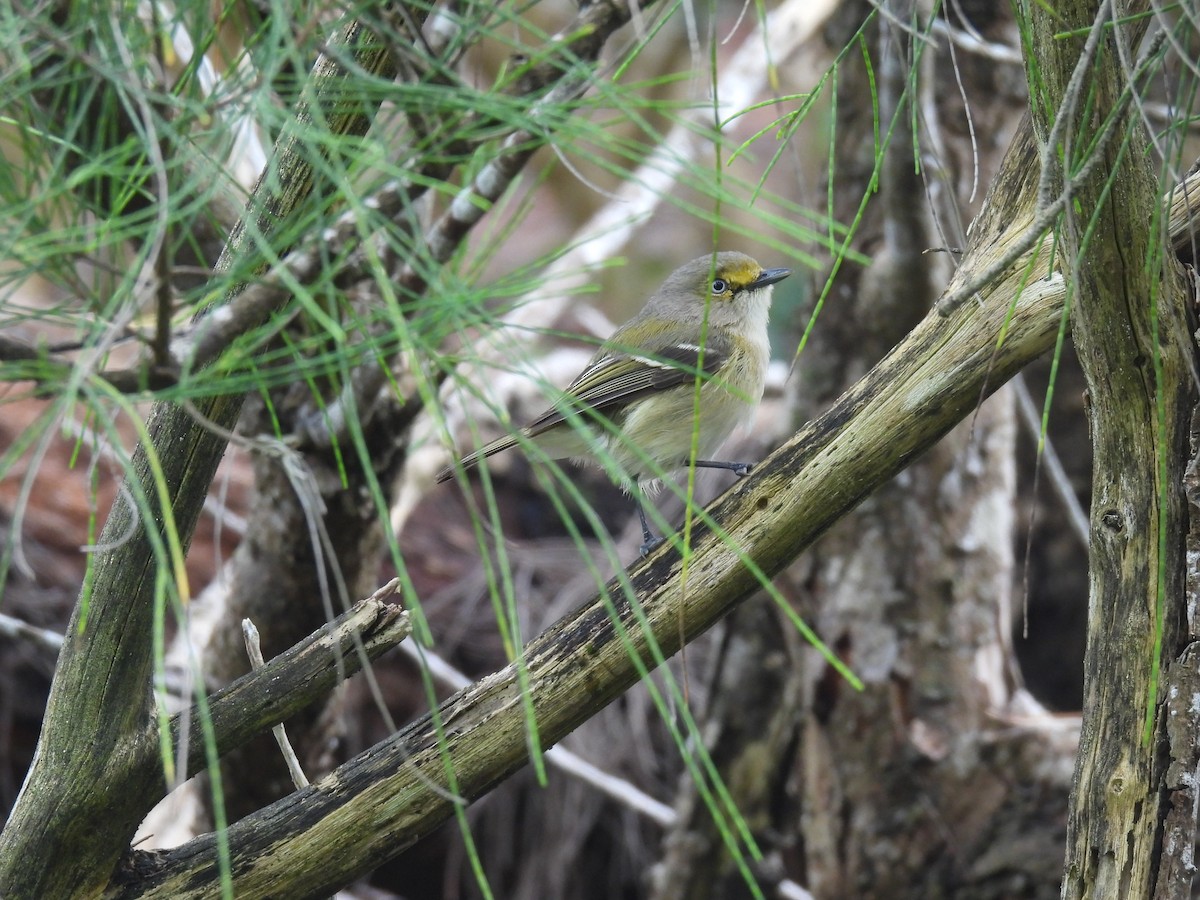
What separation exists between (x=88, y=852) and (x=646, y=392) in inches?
90.0

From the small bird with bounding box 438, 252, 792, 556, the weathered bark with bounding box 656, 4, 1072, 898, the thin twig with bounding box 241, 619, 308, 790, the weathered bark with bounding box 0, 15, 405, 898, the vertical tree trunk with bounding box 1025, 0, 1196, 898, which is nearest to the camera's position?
the vertical tree trunk with bounding box 1025, 0, 1196, 898

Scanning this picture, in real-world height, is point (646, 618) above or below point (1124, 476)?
above

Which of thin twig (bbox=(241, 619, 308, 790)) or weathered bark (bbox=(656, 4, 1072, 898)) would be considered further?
weathered bark (bbox=(656, 4, 1072, 898))

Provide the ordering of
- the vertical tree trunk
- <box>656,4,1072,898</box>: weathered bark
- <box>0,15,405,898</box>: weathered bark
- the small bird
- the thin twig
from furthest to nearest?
<box>656,4,1072,898</box>: weathered bark, the small bird, the thin twig, <box>0,15,405,898</box>: weathered bark, the vertical tree trunk

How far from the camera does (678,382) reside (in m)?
3.86

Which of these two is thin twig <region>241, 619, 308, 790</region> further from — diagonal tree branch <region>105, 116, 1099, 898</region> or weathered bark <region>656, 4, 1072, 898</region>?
weathered bark <region>656, 4, 1072, 898</region>

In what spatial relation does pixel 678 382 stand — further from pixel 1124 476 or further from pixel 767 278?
pixel 1124 476

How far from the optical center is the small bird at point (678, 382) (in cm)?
372

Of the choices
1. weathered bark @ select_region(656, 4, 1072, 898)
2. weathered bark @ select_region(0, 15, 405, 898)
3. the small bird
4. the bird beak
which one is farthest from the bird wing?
weathered bark @ select_region(0, 15, 405, 898)

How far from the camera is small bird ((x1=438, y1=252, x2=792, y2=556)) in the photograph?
12.2 ft

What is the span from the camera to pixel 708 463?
373cm

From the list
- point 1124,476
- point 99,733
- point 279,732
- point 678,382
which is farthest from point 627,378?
point 99,733

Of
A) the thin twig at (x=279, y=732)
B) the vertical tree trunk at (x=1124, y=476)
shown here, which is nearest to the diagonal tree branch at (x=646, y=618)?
the thin twig at (x=279, y=732)

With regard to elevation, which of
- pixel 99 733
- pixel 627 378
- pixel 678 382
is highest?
pixel 627 378
